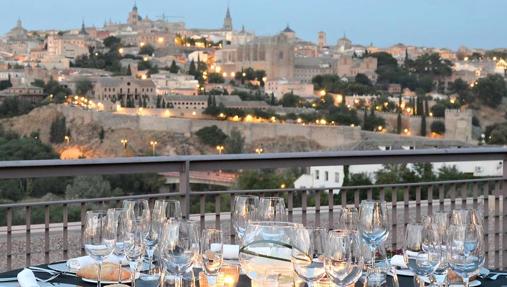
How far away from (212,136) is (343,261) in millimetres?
44973

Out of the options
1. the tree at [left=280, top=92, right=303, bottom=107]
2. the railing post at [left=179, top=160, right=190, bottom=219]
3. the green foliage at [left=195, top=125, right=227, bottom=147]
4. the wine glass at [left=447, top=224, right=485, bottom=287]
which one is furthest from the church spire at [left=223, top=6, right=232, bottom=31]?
the wine glass at [left=447, top=224, right=485, bottom=287]

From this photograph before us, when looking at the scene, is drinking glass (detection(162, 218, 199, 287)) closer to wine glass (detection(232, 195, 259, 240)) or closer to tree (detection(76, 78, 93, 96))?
wine glass (detection(232, 195, 259, 240))

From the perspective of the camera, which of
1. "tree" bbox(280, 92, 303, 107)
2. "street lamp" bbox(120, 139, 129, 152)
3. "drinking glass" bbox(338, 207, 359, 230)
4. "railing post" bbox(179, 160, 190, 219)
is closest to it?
"drinking glass" bbox(338, 207, 359, 230)

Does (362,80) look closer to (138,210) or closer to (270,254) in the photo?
(138,210)

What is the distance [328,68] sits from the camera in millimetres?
79250

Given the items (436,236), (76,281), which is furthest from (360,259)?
(76,281)

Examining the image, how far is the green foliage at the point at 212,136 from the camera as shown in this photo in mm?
46062

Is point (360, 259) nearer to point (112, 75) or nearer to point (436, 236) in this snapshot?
point (436, 236)

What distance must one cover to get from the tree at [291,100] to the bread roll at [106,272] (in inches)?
2202

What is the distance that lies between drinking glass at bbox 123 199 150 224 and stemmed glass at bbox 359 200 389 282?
0.44 meters

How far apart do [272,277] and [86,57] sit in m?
75.6

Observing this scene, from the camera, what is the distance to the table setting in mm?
1353

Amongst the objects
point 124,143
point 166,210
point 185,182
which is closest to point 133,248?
point 166,210

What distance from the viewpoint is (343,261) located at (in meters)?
1.32
